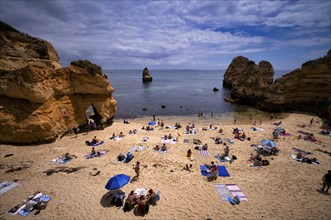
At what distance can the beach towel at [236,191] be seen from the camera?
921 centimetres

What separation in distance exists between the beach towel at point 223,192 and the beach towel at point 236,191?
0.76 ft

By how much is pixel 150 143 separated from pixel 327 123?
25841mm

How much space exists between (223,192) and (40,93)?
1638cm

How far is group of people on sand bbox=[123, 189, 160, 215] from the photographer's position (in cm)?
802

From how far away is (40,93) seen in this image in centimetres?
1427

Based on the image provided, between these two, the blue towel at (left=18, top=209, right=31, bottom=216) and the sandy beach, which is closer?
the blue towel at (left=18, top=209, right=31, bottom=216)

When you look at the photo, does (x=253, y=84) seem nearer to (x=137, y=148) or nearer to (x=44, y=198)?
(x=137, y=148)

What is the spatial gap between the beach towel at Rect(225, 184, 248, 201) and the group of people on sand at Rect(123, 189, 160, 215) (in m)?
4.38

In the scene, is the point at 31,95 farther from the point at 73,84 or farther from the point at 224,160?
the point at 224,160

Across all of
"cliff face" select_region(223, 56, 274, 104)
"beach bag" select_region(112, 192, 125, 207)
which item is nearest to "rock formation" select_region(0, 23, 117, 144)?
"beach bag" select_region(112, 192, 125, 207)

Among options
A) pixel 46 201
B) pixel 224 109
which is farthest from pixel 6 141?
pixel 224 109

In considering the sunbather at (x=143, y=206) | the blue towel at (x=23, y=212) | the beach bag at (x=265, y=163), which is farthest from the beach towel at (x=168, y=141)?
the blue towel at (x=23, y=212)

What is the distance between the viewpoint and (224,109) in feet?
122

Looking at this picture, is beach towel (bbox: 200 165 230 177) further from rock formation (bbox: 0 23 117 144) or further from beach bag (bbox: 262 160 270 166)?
rock formation (bbox: 0 23 117 144)
